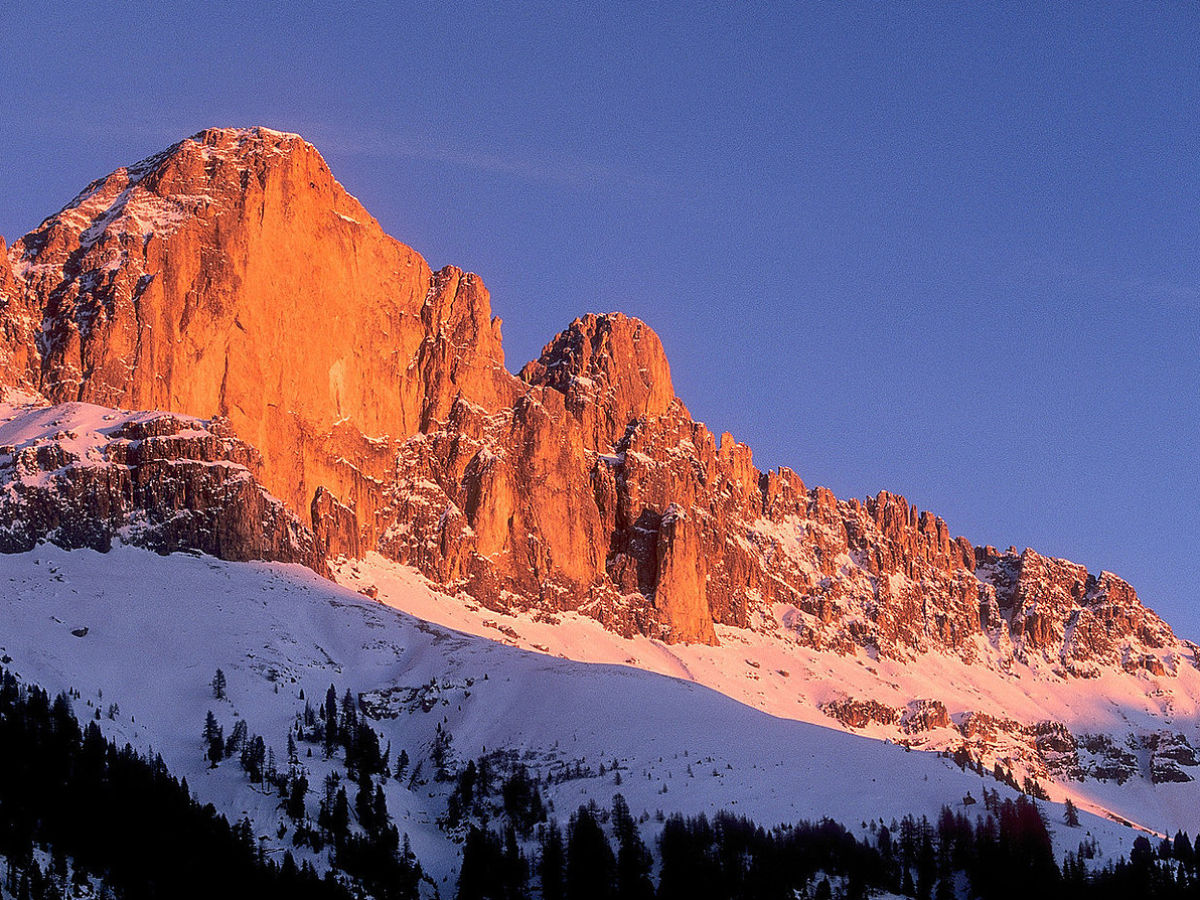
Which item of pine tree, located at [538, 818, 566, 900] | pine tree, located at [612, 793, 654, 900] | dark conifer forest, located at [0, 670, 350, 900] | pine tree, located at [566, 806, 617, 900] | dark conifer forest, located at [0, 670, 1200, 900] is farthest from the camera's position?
pine tree, located at [538, 818, 566, 900]

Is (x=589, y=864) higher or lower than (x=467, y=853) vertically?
higher

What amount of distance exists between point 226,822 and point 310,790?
65.0 ft

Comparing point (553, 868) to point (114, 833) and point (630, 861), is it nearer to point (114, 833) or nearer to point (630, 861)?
point (630, 861)

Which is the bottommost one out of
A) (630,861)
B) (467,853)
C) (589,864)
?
(467,853)

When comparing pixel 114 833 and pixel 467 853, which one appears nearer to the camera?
pixel 114 833

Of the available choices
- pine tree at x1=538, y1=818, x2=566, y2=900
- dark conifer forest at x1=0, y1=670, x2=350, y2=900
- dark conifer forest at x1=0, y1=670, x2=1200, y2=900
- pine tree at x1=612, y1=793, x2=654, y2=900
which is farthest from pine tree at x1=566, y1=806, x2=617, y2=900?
dark conifer forest at x1=0, y1=670, x2=350, y2=900

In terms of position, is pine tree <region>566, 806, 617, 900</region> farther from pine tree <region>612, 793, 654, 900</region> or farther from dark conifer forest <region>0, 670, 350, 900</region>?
dark conifer forest <region>0, 670, 350, 900</region>

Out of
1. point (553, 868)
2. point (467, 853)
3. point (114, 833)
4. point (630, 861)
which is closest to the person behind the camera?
point (114, 833)

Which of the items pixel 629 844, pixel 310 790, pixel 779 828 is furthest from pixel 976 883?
pixel 310 790

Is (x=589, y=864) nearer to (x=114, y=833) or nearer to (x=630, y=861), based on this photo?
(x=630, y=861)

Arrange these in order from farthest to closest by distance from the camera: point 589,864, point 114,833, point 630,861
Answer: point 630,861 < point 589,864 < point 114,833

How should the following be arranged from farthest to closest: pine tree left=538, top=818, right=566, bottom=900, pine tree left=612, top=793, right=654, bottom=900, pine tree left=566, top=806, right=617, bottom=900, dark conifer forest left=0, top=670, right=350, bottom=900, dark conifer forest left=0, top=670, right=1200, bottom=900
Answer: pine tree left=538, top=818, right=566, bottom=900 < pine tree left=566, top=806, right=617, bottom=900 < pine tree left=612, top=793, right=654, bottom=900 < dark conifer forest left=0, top=670, right=1200, bottom=900 < dark conifer forest left=0, top=670, right=350, bottom=900

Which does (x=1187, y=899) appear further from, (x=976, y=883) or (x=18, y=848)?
(x=18, y=848)

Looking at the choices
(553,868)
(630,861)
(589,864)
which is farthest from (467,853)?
(630,861)
